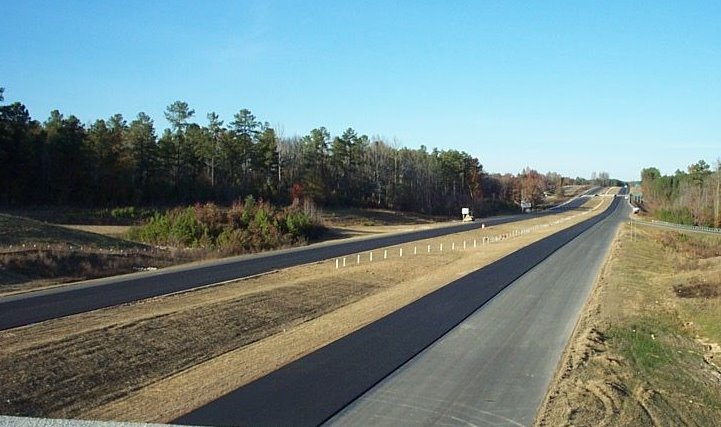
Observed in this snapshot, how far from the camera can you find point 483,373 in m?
11.1

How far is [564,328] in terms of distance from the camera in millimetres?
16156

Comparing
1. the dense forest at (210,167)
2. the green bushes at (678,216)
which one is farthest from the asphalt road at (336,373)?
the green bushes at (678,216)

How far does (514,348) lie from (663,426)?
4.60m

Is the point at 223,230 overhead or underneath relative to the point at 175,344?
overhead

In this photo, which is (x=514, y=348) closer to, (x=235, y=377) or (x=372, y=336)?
(x=372, y=336)

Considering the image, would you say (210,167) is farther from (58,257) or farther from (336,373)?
(336,373)

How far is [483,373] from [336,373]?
8.17ft

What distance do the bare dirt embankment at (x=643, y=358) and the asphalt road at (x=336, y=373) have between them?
2.83 meters

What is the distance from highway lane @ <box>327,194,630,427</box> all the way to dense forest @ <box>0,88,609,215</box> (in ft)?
212

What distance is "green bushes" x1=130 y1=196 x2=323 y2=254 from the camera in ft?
151

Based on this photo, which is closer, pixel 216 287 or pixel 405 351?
pixel 405 351

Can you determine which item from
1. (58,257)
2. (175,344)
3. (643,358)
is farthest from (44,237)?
(643,358)

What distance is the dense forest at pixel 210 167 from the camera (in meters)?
72.3

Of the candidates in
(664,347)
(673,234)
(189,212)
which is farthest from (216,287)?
(673,234)
